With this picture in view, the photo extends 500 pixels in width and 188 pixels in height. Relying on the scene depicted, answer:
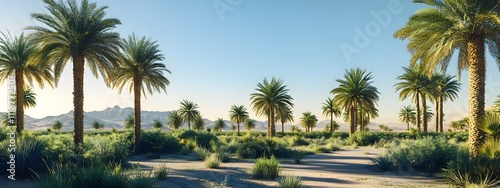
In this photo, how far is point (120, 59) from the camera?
2312 centimetres

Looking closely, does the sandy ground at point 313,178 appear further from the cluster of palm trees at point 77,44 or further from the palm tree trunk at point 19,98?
the palm tree trunk at point 19,98

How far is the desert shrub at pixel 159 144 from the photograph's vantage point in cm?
2572

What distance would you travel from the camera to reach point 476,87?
15.3m

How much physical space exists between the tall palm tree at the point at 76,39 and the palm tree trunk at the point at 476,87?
1951cm

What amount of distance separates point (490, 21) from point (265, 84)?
103 ft

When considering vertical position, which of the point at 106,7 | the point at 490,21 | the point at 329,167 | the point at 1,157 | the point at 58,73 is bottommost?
the point at 329,167

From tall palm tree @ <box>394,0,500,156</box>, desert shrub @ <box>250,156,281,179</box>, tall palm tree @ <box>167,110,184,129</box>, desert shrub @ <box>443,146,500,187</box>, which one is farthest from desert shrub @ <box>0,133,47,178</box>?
tall palm tree @ <box>167,110,184,129</box>

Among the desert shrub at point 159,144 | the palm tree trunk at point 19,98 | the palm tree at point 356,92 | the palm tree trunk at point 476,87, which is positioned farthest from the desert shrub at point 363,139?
the palm tree trunk at point 19,98

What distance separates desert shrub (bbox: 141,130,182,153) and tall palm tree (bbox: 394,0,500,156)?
1709cm

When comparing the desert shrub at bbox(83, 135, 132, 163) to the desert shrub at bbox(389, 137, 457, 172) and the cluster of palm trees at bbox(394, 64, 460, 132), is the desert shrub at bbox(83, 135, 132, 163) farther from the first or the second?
the cluster of palm trees at bbox(394, 64, 460, 132)

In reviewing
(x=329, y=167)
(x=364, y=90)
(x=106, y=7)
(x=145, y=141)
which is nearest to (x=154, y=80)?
(x=145, y=141)

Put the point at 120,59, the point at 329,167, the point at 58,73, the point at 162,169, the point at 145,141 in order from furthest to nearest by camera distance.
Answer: the point at 145,141 → the point at 120,59 → the point at 58,73 → the point at 329,167 → the point at 162,169

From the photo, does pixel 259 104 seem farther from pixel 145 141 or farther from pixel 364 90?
pixel 145 141

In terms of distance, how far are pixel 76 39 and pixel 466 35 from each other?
20.7 meters
